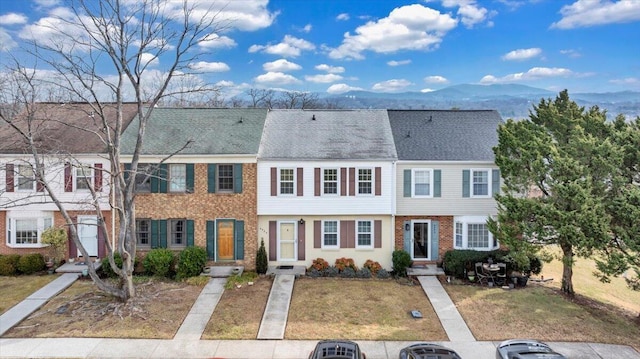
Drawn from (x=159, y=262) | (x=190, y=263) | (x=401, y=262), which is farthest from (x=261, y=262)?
(x=401, y=262)

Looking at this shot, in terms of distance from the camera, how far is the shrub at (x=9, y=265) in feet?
64.2

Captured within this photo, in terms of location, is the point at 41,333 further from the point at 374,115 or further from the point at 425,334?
the point at 374,115

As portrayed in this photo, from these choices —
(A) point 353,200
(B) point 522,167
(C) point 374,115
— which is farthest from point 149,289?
(B) point 522,167

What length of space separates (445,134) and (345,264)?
8588 millimetres

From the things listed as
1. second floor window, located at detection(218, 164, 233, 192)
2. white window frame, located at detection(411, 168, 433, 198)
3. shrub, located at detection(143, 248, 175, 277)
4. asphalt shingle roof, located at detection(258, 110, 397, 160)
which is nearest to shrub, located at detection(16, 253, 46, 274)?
shrub, located at detection(143, 248, 175, 277)

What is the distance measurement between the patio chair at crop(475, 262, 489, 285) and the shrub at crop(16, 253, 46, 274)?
2005 cm

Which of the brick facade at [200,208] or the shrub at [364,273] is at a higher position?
the brick facade at [200,208]

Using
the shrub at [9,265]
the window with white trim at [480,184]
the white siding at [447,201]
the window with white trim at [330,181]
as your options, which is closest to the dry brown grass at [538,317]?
the white siding at [447,201]

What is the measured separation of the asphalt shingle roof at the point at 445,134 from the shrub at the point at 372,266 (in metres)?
5.25

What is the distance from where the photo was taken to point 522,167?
1791 centimetres

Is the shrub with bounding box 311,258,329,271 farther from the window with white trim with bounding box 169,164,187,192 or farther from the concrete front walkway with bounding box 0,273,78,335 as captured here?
the concrete front walkway with bounding box 0,273,78,335

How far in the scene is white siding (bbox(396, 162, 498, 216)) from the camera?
20750 mm

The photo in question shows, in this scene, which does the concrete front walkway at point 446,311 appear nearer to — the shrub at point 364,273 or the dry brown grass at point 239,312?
the shrub at point 364,273

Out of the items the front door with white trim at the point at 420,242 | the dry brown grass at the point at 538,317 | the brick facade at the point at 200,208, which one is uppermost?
the brick facade at the point at 200,208
